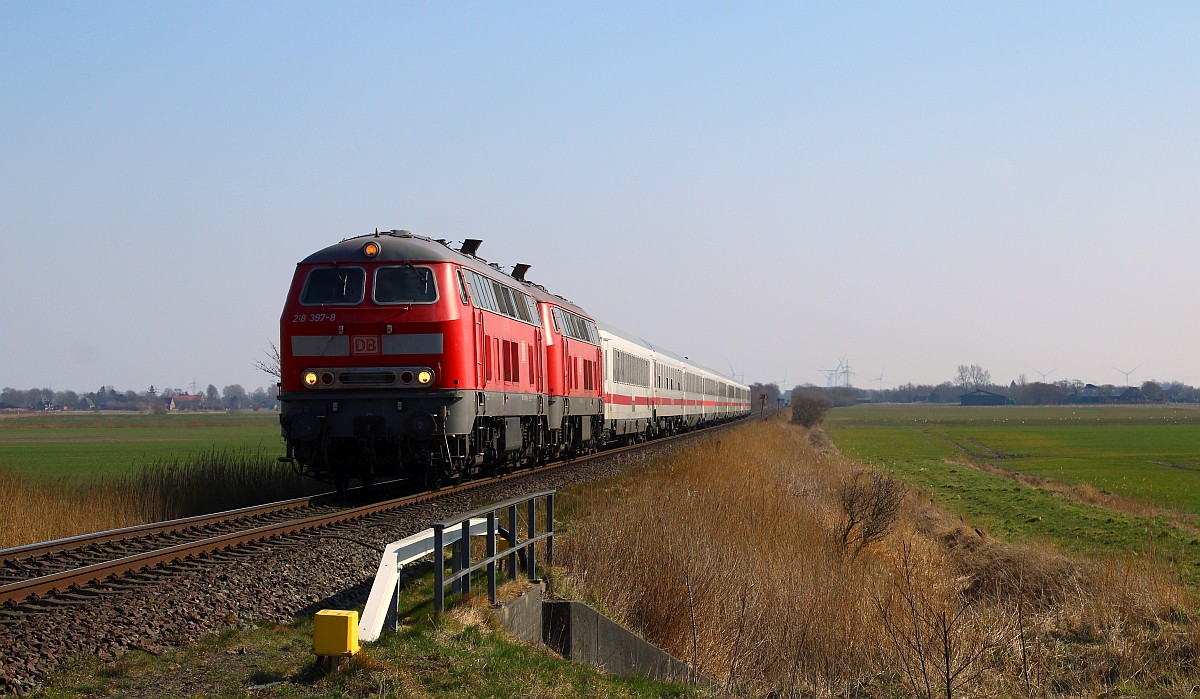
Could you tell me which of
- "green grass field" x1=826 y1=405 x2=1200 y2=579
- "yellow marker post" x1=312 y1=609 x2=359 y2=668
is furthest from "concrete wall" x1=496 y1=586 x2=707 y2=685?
"green grass field" x1=826 y1=405 x2=1200 y2=579

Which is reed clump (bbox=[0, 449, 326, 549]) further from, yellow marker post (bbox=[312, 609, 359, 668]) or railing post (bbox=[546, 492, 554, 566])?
yellow marker post (bbox=[312, 609, 359, 668])

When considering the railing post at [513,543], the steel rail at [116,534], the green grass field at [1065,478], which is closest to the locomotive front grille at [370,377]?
Result: the steel rail at [116,534]

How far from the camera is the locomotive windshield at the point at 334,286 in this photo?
17.2 metres

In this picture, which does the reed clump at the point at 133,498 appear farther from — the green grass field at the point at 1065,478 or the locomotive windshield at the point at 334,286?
the green grass field at the point at 1065,478

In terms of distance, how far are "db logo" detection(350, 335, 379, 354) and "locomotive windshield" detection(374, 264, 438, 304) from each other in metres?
0.62

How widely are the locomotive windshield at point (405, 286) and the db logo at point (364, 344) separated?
620mm

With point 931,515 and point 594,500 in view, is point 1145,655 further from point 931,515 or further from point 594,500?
point 931,515

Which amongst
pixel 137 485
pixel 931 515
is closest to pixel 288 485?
pixel 137 485

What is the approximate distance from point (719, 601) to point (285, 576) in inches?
240

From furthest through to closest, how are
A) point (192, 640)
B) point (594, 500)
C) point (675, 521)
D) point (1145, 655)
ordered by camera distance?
point (594, 500), point (675, 521), point (1145, 655), point (192, 640)

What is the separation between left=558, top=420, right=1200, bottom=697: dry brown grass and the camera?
1325 centimetres

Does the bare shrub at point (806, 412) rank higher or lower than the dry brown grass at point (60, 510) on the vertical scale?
higher

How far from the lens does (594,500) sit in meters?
17.9

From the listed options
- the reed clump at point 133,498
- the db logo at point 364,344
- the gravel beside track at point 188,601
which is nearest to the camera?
the gravel beside track at point 188,601
